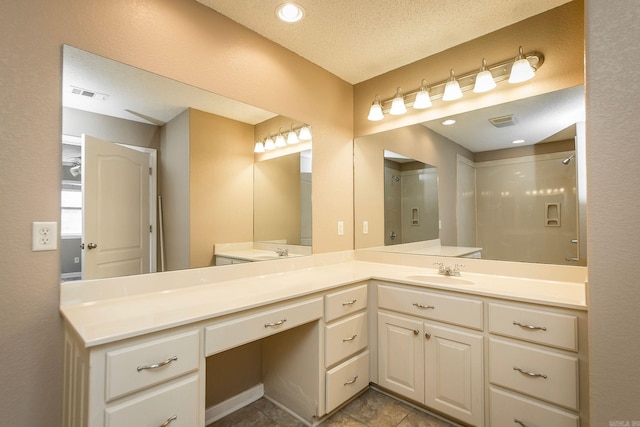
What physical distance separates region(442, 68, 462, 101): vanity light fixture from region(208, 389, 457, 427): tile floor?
A: 81.2 inches

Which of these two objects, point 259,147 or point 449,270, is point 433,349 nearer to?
point 449,270

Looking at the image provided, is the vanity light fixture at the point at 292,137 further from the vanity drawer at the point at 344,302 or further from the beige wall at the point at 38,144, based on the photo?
the vanity drawer at the point at 344,302

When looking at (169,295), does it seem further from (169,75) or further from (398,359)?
(398,359)

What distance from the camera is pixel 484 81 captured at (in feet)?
6.34

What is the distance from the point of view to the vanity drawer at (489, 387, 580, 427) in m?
1.35

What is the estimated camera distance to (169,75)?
160 centimetres

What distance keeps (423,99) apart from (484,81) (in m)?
0.41

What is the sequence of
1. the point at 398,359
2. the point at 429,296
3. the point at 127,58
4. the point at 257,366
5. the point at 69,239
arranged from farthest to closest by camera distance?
the point at 257,366
the point at 398,359
the point at 429,296
the point at 127,58
the point at 69,239

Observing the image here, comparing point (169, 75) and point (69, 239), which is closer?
point (69, 239)

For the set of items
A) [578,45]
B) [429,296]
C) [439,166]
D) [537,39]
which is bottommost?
[429,296]

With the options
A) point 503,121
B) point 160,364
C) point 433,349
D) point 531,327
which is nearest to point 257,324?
point 160,364

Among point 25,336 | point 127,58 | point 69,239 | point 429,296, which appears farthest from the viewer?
point 429,296

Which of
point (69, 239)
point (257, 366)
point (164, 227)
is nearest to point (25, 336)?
point (69, 239)

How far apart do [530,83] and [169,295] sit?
2.43m
